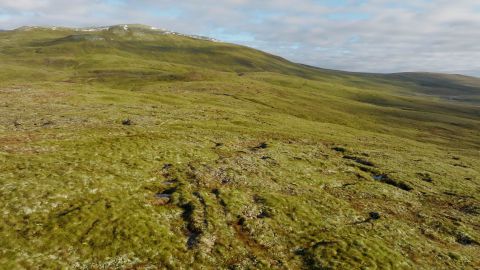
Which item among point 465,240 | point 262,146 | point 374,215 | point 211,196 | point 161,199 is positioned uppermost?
point 161,199

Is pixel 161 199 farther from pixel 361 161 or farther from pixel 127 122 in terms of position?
pixel 361 161

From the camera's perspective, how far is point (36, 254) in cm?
2652

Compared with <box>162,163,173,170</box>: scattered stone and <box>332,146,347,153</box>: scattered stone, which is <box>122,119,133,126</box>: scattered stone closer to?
<box>162,163,173,170</box>: scattered stone

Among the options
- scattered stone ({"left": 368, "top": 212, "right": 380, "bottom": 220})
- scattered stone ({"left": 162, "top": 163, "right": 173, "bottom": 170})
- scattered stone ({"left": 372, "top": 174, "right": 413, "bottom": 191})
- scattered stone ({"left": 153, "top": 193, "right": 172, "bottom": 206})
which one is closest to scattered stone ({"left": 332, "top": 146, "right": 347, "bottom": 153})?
scattered stone ({"left": 372, "top": 174, "right": 413, "bottom": 191})

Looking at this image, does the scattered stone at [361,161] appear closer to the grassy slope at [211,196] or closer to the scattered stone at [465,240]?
the grassy slope at [211,196]

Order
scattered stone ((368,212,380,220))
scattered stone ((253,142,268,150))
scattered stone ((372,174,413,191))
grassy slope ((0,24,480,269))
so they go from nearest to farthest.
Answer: grassy slope ((0,24,480,269)), scattered stone ((368,212,380,220)), scattered stone ((372,174,413,191)), scattered stone ((253,142,268,150))

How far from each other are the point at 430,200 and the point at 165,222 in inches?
1454

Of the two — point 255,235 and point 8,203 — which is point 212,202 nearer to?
point 255,235

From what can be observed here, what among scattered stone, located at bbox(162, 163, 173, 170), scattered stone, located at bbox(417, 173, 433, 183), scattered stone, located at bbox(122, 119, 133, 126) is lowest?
scattered stone, located at bbox(417, 173, 433, 183)

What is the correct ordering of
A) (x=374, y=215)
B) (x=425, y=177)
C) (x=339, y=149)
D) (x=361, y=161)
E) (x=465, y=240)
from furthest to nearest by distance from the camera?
(x=339, y=149) < (x=361, y=161) < (x=425, y=177) < (x=374, y=215) < (x=465, y=240)

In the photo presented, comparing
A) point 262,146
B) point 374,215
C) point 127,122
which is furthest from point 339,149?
point 127,122

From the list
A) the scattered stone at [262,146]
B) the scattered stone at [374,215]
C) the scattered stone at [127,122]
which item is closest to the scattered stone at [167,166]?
the scattered stone at [262,146]

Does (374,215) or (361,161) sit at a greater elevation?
(374,215)

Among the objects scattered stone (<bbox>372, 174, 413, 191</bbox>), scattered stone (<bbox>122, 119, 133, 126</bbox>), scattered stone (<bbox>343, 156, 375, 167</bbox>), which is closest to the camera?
scattered stone (<bbox>372, 174, 413, 191</bbox>)
